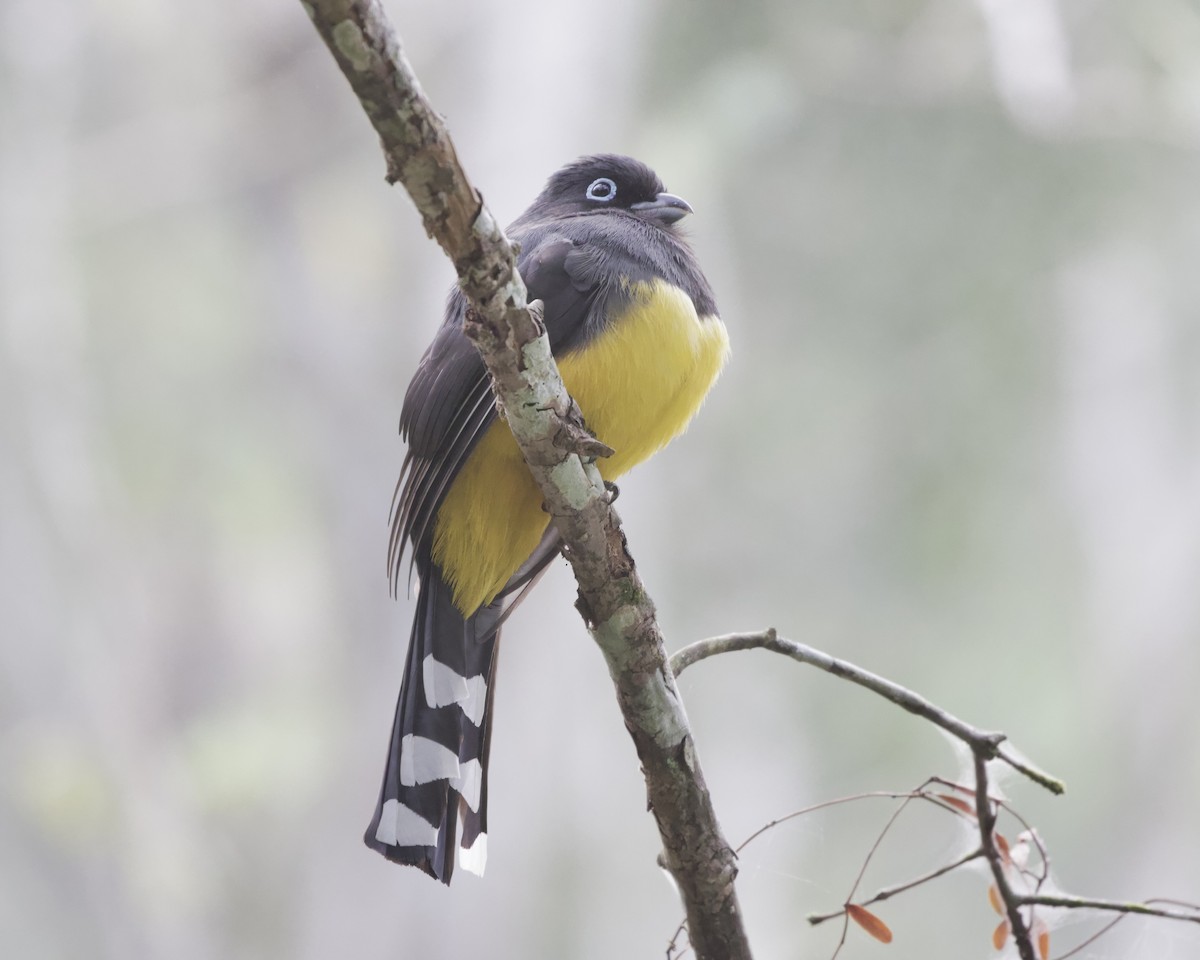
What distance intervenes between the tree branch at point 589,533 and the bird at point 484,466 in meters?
0.47

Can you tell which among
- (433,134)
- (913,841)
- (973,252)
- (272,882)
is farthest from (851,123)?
(433,134)

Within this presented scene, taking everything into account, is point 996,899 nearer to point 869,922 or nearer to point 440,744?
point 869,922

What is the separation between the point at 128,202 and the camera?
708 centimetres

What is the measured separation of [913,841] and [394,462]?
164 inches

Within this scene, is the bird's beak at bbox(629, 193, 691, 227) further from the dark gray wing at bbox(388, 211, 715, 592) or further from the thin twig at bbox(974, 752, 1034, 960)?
the thin twig at bbox(974, 752, 1034, 960)

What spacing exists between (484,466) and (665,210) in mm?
850

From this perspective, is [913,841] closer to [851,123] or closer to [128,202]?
[851,123]

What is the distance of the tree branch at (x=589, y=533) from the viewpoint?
1.40 meters

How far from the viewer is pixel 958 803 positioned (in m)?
1.67

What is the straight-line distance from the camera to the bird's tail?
2.18 meters

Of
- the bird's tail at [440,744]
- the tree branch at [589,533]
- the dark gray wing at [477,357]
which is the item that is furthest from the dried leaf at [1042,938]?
the dark gray wing at [477,357]

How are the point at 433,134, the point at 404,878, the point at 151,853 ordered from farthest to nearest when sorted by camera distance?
1. the point at 151,853
2. the point at 404,878
3. the point at 433,134

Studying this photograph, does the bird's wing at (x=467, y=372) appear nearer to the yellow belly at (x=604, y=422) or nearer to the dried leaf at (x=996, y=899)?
the yellow belly at (x=604, y=422)

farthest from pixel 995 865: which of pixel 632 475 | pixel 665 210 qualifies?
pixel 632 475
